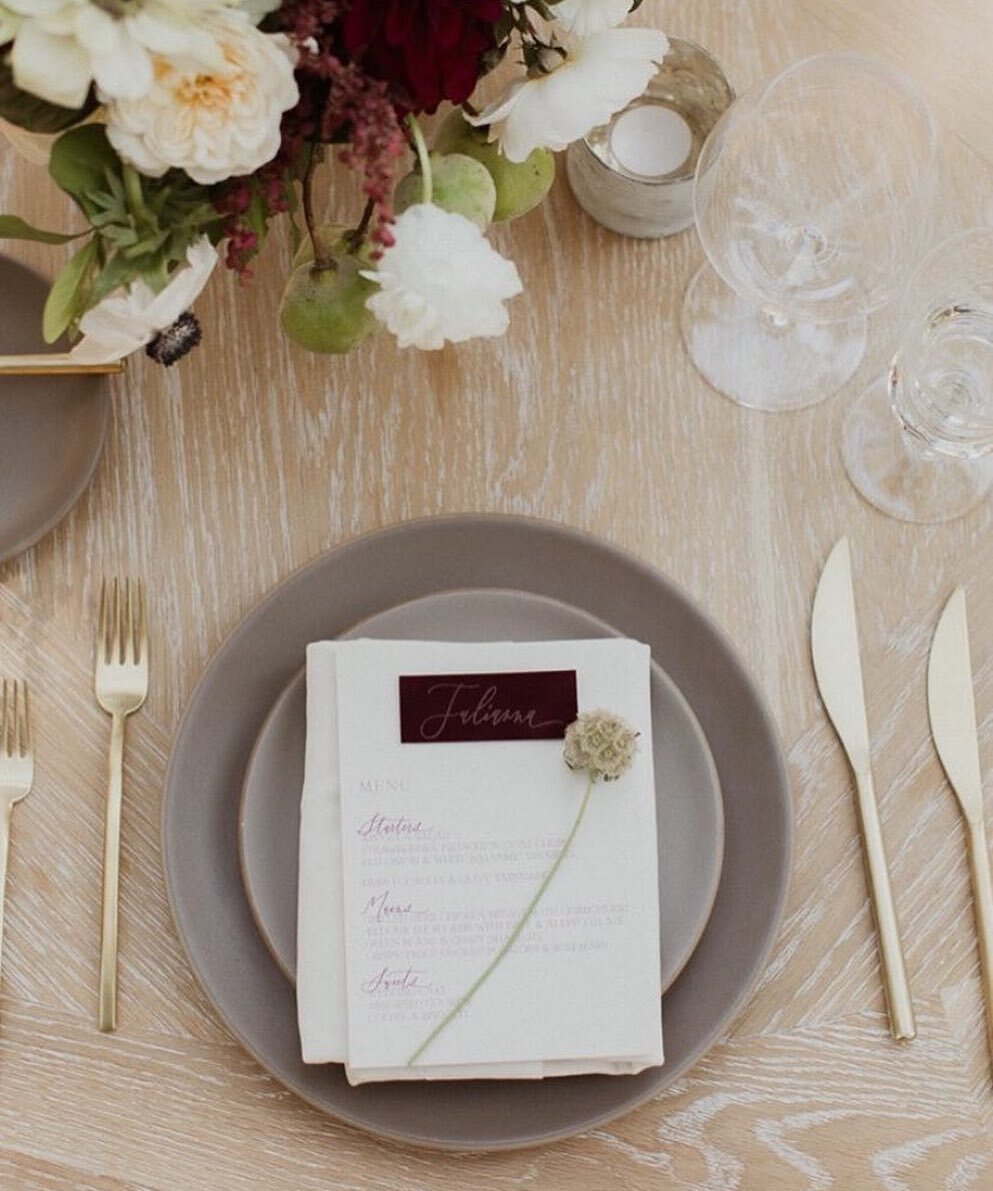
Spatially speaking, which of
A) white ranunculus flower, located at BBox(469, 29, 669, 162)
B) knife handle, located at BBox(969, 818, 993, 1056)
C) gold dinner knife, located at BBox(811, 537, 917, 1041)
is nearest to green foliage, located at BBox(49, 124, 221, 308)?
white ranunculus flower, located at BBox(469, 29, 669, 162)

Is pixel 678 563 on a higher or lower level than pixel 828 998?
higher

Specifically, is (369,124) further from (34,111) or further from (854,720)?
(854,720)

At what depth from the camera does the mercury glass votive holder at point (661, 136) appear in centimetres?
79

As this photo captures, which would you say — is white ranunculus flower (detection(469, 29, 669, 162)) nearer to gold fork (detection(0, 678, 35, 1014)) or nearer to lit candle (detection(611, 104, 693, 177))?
lit candle (detection(611, 104, 693, 177))

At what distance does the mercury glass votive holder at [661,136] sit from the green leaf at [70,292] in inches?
13.2

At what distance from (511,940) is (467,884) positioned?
4 cm

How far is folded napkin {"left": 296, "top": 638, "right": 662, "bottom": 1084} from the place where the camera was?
0.67m

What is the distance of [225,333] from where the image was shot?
800 millimetres

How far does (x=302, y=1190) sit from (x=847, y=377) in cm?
56

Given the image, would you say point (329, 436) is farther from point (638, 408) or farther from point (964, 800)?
point (964, 800)

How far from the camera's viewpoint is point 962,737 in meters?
0.75

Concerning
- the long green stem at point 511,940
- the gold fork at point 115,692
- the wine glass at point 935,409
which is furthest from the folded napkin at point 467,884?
the wine glass at point 935,409

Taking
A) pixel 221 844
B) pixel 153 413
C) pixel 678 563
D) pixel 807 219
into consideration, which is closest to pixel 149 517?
pixel 153 413

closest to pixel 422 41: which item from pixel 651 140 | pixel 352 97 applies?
pixel 352 97
